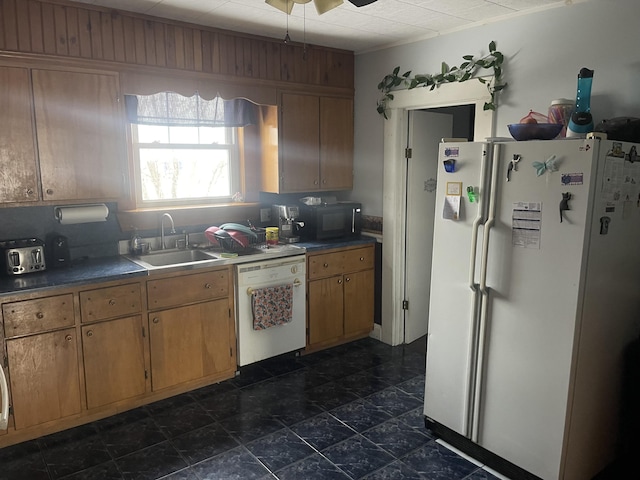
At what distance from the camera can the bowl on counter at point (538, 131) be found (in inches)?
93.8

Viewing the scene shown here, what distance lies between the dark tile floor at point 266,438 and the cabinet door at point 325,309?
0.39 metres

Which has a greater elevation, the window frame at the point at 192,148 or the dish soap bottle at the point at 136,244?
the window frame at the point at 192,148

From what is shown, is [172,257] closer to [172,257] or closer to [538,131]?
[172,257]

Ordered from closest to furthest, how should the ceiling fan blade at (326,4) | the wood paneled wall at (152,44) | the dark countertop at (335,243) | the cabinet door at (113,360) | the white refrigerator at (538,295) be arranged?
the ceiling fan blade at (326,4) < the white refrigerator at (538,295) < the wood paneled wall at (152,44) < the cabinet door at (113,360) < the dark countertop at (335,243)

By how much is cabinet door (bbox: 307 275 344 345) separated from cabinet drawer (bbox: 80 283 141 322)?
4.39 ft

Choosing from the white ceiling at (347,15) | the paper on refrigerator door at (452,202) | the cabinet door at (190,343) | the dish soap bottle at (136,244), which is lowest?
the cabinet door at (190,343)

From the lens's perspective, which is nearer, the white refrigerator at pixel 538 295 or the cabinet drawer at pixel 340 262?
the white refrigerator at pixel 538 295

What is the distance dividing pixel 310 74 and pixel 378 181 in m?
1.04

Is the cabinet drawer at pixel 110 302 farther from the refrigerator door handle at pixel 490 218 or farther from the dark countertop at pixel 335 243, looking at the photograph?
the refrigerator door handle at pixel 490 218

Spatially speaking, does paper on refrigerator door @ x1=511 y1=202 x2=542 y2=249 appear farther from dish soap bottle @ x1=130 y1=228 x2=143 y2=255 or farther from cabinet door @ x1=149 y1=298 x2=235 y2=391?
dish soap bottle @ x1=130 y1=228 x2=143 y2=255

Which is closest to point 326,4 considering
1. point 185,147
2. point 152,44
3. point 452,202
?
point 452,202

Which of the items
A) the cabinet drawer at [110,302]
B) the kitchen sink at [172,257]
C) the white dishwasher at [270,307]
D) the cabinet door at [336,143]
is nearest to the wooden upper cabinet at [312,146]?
the cabinet door at [336,143]

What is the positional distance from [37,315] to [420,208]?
9.46 feet

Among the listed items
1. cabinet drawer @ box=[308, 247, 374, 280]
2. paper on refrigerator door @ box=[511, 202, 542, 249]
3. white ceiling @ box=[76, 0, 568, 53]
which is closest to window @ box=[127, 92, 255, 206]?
white ceiling @ box=[76, 0, 568, 53]
